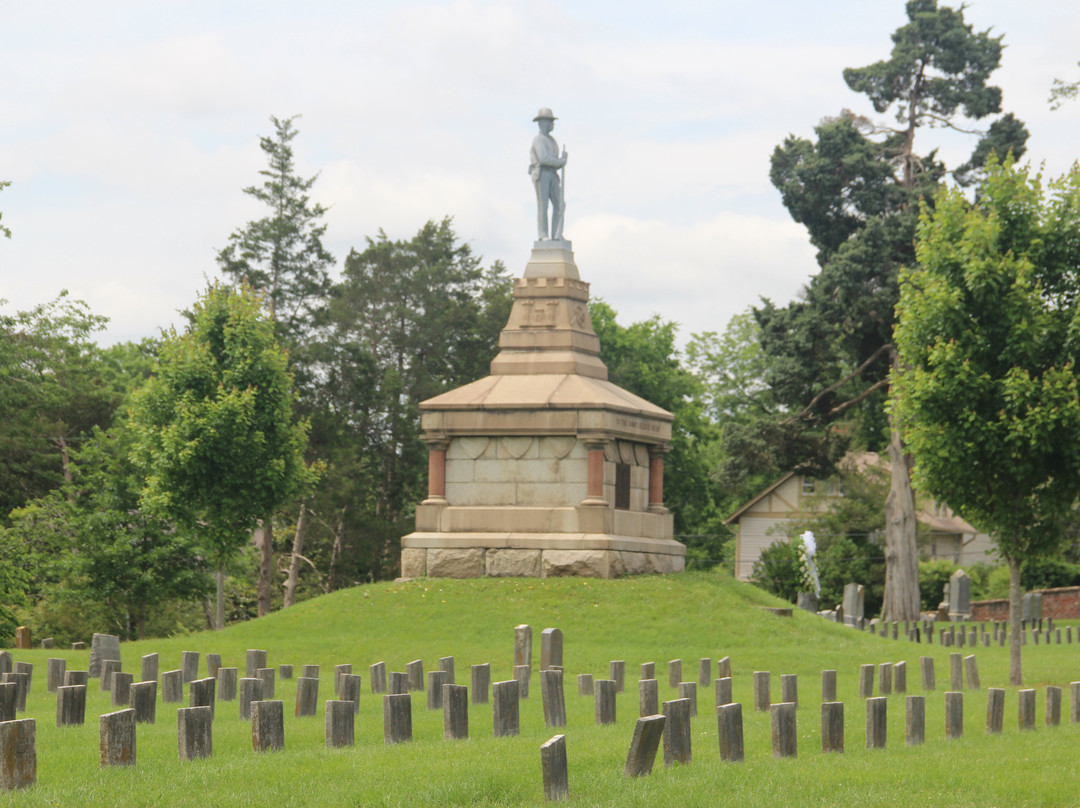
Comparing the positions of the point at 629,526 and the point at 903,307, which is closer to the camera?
the point at 903,307

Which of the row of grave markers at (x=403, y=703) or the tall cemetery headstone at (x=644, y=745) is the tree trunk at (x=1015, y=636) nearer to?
the row of grave markers at (x=403, y=703)

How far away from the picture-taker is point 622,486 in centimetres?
3120

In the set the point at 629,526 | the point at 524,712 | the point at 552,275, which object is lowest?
the point at 524,712

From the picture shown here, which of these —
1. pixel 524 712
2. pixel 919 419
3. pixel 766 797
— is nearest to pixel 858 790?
pixel 766 797

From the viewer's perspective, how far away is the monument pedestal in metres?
29.6

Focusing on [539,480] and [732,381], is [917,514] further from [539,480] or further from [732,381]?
[539,480]

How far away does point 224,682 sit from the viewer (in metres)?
16.9

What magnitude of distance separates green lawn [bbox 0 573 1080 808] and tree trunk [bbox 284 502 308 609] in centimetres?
2128

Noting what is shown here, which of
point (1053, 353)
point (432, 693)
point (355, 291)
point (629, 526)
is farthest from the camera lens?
point (355, 291)

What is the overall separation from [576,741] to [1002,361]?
33.6 feet

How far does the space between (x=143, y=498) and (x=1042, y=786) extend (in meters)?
24.4

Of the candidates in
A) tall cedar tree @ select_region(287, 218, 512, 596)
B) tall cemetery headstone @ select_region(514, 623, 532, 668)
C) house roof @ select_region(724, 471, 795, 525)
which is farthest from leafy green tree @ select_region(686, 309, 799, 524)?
tall cemetery headstone @ select_region(514, 623, 532, 668)

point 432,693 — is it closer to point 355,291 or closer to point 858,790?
point 858,790

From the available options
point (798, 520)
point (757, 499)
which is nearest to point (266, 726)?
point (798, 520)
